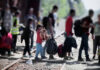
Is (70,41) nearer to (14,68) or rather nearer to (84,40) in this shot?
(84,40)

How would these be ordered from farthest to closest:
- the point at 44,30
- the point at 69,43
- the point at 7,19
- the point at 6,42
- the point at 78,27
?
the point at 7,19 < the point at 6,42 < the point at 69,43 < the point at 44,30 < the point at 78,27

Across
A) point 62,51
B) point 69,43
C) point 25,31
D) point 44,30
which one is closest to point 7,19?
point 25,31

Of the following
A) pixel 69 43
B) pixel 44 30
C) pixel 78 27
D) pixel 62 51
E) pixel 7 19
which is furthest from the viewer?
pixel 7 19

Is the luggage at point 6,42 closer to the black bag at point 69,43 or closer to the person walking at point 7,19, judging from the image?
the person walking at point 7,19

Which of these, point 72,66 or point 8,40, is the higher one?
point 8,40

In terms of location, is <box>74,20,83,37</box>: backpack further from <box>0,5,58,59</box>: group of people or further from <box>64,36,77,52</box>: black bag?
<box>0,5,58,59</box>: group of people

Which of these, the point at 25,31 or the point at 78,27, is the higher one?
the point at 78,27

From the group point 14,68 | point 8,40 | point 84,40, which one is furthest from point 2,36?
point 84,40

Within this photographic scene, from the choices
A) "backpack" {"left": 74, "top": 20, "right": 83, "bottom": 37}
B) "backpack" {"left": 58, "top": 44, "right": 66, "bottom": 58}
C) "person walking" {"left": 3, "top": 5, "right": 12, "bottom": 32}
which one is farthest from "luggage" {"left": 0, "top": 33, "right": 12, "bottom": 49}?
"backpack" {"left": 74, "top": 20, "right": 83, "bottom": 37}

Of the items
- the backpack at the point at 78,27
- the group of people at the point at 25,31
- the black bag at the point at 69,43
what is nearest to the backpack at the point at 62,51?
the black bag at the point at 69,43

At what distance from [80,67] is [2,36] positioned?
370 centimetres

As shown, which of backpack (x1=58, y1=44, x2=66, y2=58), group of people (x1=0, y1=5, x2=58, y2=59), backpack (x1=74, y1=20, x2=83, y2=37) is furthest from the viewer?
backpack (x1=58, y1=44, x2=66, y2=58)

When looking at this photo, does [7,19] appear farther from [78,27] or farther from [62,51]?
[78,27]

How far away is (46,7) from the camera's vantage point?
10831cm
